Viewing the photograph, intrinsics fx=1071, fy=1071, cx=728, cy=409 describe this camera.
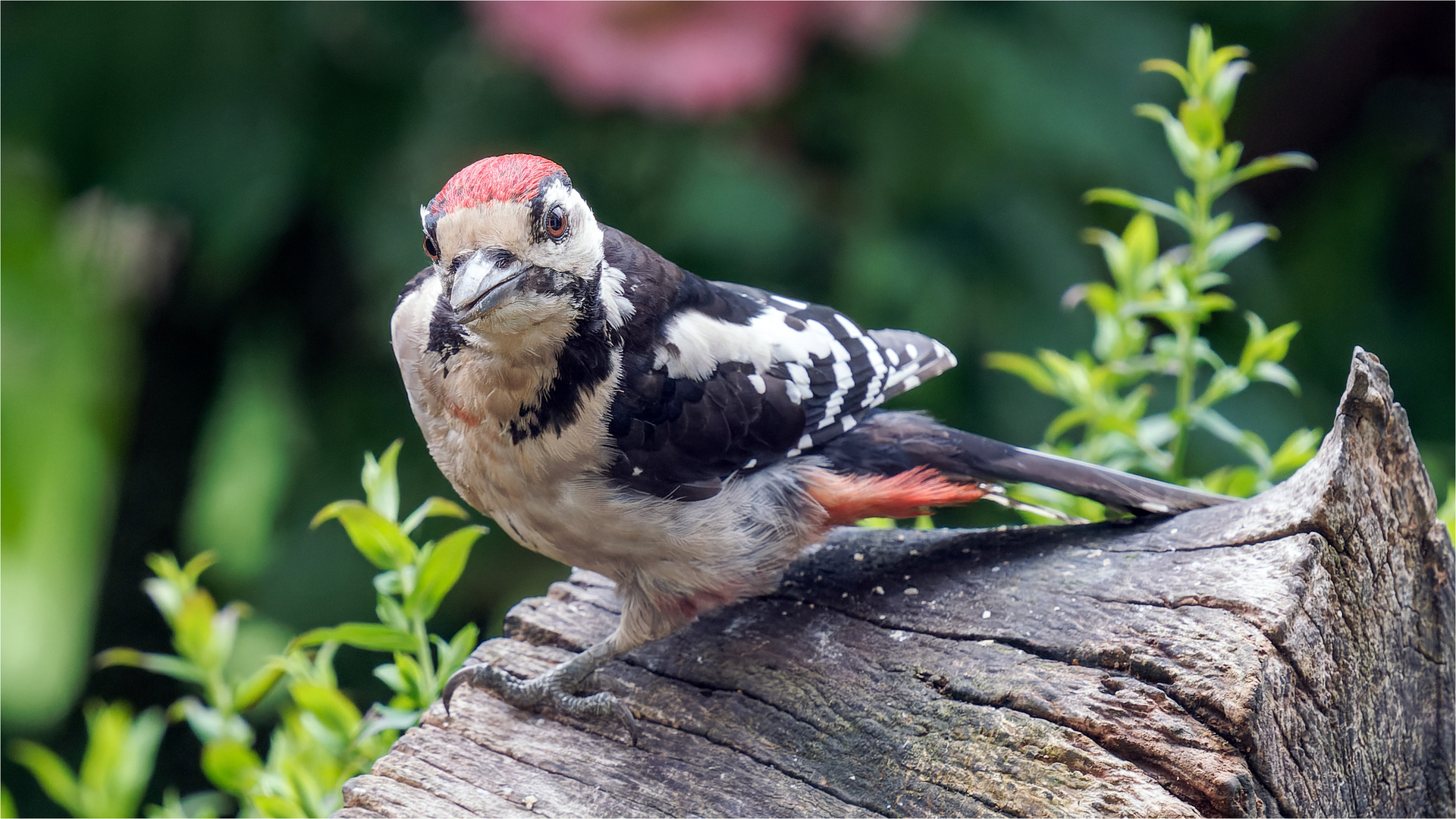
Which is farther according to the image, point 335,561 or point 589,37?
point 335,561

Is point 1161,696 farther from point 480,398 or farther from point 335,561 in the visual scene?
point 335,561

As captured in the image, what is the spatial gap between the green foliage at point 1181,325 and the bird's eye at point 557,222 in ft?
2.50

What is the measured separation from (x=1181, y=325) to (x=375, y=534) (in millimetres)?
1238

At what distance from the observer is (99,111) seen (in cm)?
250

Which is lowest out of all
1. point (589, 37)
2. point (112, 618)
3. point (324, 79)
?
point (112, 618)

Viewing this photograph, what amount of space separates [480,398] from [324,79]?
58.9 inches

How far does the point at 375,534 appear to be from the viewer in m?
1.42

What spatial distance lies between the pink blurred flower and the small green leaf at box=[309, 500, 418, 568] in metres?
1.23

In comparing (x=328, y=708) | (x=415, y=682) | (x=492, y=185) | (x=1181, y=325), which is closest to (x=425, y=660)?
(x=415, y=682)

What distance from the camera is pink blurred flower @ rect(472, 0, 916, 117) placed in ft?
7.36

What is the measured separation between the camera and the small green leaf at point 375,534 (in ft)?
4.51

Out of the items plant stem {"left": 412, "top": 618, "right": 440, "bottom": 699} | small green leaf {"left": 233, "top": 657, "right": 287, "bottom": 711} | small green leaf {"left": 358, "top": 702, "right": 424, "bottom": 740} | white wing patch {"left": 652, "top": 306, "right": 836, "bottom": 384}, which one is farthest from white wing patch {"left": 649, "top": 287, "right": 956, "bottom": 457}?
small green leaf {"left": 233, "top": 657, "right": 287, "bottom": 711}

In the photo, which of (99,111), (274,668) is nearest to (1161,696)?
(274,668)

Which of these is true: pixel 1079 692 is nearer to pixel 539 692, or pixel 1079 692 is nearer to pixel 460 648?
pixel 539 692
